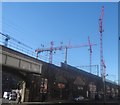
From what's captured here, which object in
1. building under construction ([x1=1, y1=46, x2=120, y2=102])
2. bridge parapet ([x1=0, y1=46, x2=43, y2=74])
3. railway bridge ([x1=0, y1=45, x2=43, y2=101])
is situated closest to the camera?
bridge parapet ([x1=0, y1=46, x2=43, y2=74])

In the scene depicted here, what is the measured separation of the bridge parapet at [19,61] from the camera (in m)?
34.0

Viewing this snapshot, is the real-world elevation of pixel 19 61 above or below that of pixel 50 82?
above

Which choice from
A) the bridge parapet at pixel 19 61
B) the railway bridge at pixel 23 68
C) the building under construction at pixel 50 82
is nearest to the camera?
the bridge parapet at pixel 19 61

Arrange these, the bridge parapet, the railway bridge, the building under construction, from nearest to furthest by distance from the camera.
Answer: the bridge parapet < the railway bridge < the building under construction

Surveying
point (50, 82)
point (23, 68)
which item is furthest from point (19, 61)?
point (50, 82)

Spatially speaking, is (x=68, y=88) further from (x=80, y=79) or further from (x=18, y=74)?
(x=18, y=74)

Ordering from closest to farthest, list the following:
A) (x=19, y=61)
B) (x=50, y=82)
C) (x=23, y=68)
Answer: (x=19, y=61)
(x=23, y=68)
(x=50, y=82)

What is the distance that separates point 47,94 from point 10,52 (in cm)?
1637

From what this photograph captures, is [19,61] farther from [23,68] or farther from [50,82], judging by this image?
[50,82]

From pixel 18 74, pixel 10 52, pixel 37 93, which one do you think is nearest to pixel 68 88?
pixel 37 93

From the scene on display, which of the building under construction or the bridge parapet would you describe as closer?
the bridge parapet

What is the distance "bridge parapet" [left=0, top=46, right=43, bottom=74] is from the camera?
34050 mm

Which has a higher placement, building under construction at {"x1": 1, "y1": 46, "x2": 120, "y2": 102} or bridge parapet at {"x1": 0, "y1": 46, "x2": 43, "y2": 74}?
bridge parapet at {"x1": 0, "y1": 46, "x2": 43, "y2": 74}

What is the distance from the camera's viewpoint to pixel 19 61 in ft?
124
